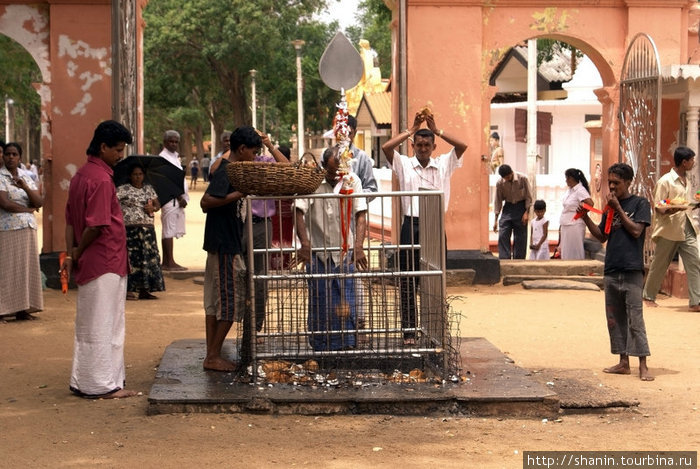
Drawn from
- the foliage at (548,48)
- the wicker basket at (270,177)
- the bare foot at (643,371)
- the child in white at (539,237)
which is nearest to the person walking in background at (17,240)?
the wicker basket at (270,177)

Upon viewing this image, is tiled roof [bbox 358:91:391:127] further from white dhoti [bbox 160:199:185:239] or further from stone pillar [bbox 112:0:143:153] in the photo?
stone pillar [bbox 112:0:143:153]

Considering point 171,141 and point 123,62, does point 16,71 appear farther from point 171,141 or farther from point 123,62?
point 123,62

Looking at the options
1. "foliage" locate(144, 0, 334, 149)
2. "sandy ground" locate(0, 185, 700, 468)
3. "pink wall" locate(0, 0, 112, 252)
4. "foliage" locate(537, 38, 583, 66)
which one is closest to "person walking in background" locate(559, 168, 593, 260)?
"sandy ground" locate(0, 185, 700, 468)

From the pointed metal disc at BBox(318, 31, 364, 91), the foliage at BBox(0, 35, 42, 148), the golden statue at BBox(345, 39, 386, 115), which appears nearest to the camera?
the pointed metal disc at BBox(318, 31, 364, 91)

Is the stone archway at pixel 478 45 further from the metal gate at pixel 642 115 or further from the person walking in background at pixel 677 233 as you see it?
the person walking in background at pixel 677 233

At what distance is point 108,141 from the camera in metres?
7.03

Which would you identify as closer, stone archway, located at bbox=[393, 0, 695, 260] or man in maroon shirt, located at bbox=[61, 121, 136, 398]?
man in maroon shirt, located at bbox=[61, 121, 136, 398]

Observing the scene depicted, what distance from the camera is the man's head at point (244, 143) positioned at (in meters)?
7.33

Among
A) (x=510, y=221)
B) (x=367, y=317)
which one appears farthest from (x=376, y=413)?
(x=510, y=221)

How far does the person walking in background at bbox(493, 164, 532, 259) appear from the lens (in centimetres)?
1459

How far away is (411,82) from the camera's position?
44.1ft

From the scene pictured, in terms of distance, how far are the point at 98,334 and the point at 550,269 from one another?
318 inches

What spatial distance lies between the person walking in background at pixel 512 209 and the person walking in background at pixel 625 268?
6.50m

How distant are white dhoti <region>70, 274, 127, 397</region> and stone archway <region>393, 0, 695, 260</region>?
690 cm
